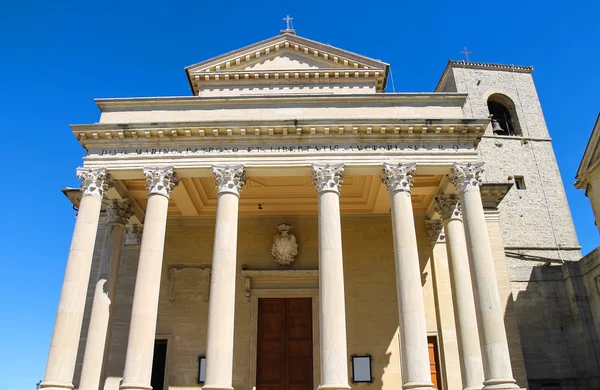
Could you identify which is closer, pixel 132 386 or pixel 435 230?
pixel 132 386

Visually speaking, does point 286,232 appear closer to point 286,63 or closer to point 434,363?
point 286,63

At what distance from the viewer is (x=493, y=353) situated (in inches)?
561

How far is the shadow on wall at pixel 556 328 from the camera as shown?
68.8ft

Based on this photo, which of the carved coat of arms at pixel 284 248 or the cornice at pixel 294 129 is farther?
the carved coat of arms at pixel 284 248

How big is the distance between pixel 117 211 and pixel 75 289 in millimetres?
4354

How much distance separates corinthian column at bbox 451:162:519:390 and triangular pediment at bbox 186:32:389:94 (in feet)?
24.9

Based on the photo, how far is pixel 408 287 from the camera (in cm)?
1498

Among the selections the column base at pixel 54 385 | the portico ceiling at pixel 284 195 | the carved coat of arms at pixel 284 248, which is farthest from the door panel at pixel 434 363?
the column base at pixel 54 385

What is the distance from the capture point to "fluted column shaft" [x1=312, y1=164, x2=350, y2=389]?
1395 centimetres

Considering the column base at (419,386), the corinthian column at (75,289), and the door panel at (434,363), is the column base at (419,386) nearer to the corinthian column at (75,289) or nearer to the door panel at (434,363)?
the door panel at (434,363)

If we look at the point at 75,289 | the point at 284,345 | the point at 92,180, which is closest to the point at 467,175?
the point at 284,345

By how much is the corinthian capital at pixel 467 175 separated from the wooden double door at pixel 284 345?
8128 mm

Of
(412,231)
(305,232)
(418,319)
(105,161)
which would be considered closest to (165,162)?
(105,161)

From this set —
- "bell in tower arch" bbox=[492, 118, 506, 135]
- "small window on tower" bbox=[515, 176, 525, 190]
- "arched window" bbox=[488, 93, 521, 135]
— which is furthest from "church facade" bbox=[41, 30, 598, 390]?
"arched window" bbox=[488, 93, 521, 135]
